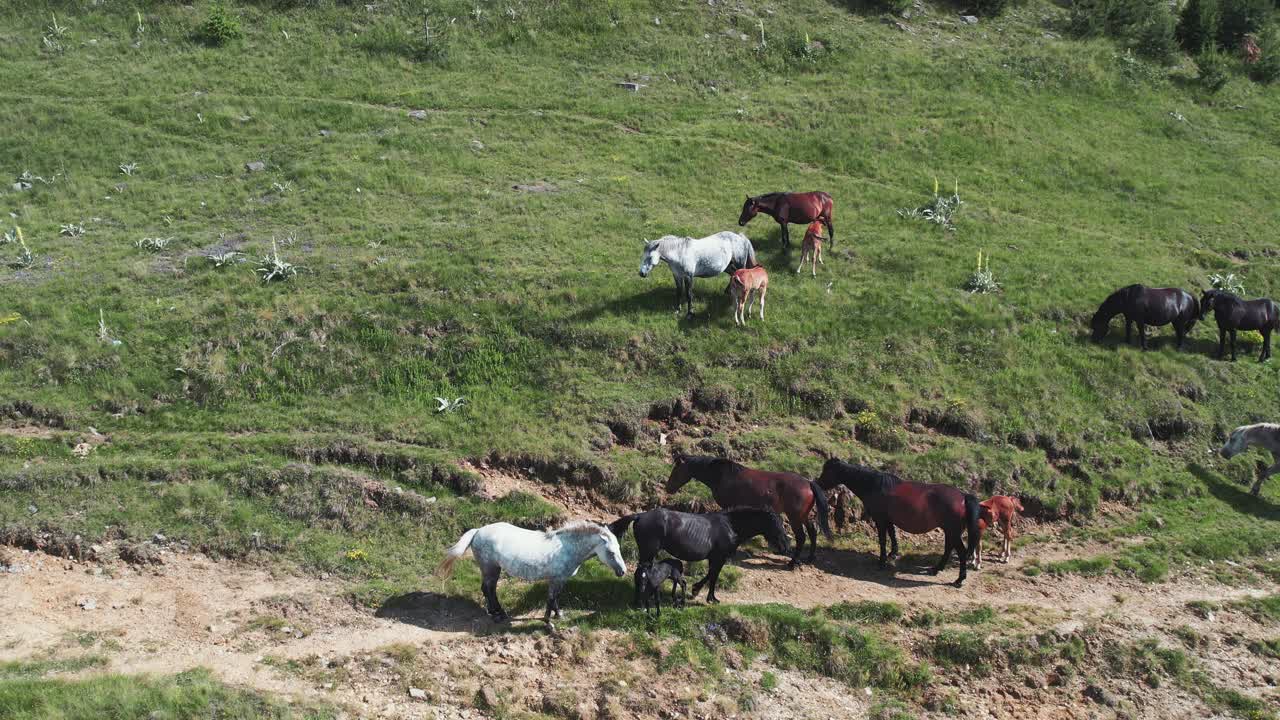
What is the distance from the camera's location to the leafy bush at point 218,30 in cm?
3884

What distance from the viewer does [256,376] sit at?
21.1 meters

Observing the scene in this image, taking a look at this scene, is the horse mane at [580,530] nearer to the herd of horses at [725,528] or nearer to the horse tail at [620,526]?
the herd of horses at [725,528]

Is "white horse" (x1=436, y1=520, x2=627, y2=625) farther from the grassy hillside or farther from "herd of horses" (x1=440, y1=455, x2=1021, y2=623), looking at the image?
the grassy hillside

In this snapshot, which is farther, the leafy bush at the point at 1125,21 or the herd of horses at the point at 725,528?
the leafy bush at the point at 1125,21

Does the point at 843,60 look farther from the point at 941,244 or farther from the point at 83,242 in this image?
the point at 83,242

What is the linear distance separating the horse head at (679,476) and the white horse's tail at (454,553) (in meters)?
4.30

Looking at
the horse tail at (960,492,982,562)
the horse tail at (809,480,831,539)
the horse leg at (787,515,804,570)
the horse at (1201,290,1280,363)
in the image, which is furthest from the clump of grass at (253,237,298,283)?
the horse at (1201,290,1280,363)


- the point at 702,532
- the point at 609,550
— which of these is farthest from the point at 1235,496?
the point at 609,550

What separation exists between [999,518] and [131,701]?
14401mm

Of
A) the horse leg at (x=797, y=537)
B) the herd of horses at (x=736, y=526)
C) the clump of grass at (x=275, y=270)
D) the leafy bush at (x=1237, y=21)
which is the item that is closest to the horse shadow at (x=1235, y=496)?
the herd of horses at (x=736, y=526)

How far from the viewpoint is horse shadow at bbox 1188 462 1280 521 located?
20.0 meters

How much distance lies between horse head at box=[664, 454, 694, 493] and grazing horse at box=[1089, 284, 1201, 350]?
42.0 feet

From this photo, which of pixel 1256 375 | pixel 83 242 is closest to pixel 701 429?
pixel 1256 375

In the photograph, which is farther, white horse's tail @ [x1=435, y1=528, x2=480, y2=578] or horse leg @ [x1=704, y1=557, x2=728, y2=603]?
horse leg @ [x1=704, y1=557, x2=728, y2=603]
